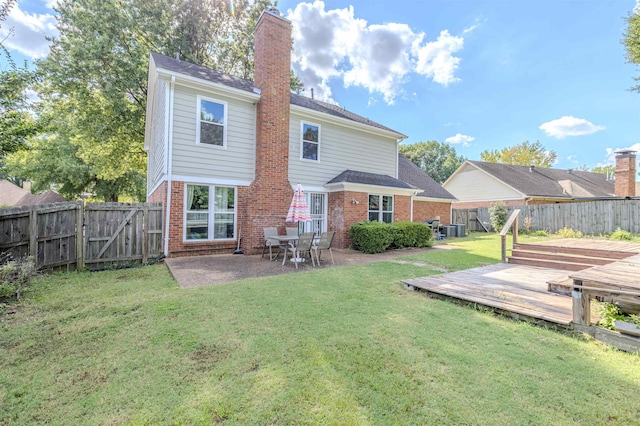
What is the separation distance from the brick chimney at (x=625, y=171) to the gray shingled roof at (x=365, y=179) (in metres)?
18.9

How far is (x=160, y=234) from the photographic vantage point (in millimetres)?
8227

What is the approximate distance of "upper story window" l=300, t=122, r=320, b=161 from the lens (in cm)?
1123

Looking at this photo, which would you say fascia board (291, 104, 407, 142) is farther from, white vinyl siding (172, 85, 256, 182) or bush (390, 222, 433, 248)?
bush (390, 222, 433, 248)

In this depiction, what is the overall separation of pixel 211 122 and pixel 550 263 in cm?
1074

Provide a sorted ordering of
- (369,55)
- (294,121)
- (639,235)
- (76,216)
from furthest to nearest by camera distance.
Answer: (369,55) → (639,235) → (294,121) → (76,216)

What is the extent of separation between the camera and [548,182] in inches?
998

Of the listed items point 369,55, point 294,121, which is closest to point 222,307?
point 294,121

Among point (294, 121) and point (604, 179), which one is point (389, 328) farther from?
point (604, 179)

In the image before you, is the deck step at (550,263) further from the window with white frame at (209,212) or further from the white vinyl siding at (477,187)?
the white vinyl siding at (477,187)

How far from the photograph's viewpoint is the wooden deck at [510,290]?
3.84 meters

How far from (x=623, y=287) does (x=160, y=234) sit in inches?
392

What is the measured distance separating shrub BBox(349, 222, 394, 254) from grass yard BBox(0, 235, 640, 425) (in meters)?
5.44

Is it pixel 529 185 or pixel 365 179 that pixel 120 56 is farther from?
pixel 529 185

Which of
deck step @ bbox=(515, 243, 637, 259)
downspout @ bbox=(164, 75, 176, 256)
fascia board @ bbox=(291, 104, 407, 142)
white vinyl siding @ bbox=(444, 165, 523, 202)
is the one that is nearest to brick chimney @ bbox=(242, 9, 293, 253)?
fascia board @ bbox=(291, 104, 407, 142)
